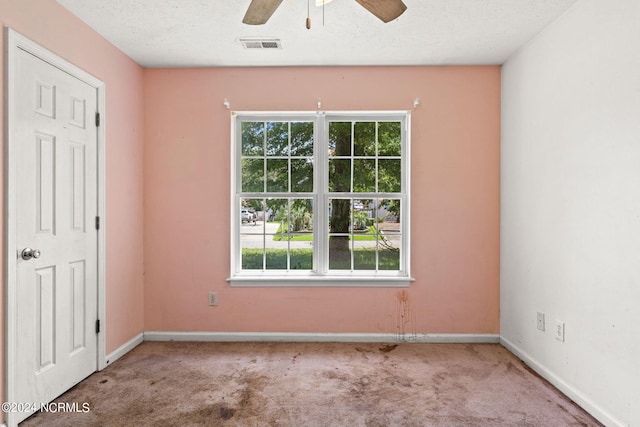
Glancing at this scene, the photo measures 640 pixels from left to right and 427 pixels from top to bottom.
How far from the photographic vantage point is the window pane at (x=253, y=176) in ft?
11.5

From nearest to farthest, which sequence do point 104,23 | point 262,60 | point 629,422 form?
point 629,422
point 104,23
point 262,60

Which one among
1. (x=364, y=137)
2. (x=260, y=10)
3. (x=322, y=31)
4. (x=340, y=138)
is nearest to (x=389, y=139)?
(x=364, y=137)

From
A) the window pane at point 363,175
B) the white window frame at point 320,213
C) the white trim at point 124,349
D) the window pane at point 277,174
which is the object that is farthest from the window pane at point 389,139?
the white trim at point 124,349

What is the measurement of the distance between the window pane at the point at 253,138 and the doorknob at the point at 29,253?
1886 mm

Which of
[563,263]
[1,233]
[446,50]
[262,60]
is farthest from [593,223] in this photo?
[1,233]

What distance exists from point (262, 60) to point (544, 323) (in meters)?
3.19

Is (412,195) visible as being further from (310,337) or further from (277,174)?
(310,337)

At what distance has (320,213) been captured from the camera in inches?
137

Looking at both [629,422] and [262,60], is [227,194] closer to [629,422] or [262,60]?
[262,60]

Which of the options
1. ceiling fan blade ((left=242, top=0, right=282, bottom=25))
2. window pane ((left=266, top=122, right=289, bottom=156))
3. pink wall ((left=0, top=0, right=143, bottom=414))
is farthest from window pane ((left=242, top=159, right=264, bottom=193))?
ceiling fan blade ((left=242, top=0, right=282, bottom=25))

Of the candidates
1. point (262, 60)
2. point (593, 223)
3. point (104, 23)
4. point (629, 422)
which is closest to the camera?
point (629, 422)

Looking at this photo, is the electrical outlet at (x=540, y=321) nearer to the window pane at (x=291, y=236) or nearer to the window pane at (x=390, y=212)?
the window pane at (x=390, y=212)

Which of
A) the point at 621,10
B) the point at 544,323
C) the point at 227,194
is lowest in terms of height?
the point at 544,323

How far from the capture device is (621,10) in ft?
6.53
